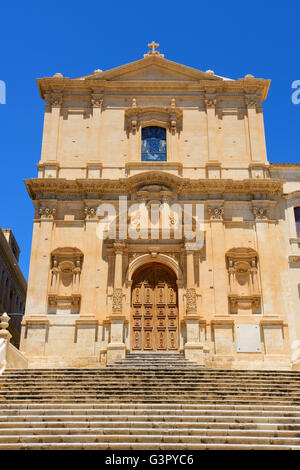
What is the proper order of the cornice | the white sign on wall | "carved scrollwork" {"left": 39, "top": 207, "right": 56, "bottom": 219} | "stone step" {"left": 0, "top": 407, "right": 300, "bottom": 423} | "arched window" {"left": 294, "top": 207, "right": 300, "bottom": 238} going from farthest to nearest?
1. "arched window" {"left": 294, "top": 207, "right": 300, "bottom": 238}
2. the cornice
3. "carved scrollwork" {"left": 39, "top": 207, "right": 56, "bottom": 219}
4. the white sign on wall
5. "stone step" {"left": 0, "top": 407, "right": 300, "bottom": 423}

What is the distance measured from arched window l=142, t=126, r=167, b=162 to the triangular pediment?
8.84ft

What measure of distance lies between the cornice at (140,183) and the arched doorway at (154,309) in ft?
12.0

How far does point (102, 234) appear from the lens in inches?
944

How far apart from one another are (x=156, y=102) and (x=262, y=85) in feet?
16.8

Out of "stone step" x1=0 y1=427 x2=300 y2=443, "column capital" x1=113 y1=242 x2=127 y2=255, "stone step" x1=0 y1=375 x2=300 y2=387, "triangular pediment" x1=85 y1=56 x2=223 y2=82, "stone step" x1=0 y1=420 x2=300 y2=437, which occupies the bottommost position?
"stone step" x1=0 y1=427 x2=300 y2=443

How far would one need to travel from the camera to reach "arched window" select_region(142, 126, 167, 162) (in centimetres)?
2616

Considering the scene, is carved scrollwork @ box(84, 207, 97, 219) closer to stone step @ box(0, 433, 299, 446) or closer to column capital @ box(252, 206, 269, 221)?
column capital @ box(252, 206, 269, 221)

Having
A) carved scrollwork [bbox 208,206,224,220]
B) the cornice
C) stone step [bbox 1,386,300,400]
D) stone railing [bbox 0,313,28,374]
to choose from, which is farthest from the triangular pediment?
stone step [bbox 1,386,300,400]

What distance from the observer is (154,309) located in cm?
2314

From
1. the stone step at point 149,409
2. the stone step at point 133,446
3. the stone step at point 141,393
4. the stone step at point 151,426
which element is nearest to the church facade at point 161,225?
the stone step at point 149,409

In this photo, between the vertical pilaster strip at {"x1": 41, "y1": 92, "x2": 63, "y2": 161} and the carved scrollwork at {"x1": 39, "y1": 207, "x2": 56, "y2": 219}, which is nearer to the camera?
the carved scrollwork at {"x1": 39, "y1": 207, "x2": 56, "y2": 219}

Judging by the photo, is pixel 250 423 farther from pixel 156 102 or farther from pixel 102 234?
pixel 156 102

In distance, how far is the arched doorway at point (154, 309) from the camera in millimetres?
22562
